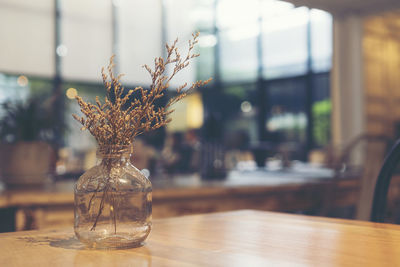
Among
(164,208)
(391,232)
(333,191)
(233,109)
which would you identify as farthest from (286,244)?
(233,109)

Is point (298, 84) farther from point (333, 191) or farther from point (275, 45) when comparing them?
point (333, 191)

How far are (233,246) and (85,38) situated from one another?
7.70 meters

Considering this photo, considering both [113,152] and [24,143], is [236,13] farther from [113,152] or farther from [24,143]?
[113,152]

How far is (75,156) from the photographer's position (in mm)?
8406

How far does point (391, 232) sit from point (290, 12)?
337 inches

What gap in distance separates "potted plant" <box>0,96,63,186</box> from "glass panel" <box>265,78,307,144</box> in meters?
6.90

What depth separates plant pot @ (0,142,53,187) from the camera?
6.91 ft

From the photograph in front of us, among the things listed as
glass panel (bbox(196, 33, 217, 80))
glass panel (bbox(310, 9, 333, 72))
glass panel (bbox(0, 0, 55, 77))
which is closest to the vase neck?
glass panel (bbox(0, 0, 55, 77))

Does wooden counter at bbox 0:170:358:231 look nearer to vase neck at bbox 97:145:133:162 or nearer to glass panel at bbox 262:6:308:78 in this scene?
vase neck at bbox 97:145:133:162

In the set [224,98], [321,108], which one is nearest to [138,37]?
[224,98]

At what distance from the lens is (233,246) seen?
775 millimetres

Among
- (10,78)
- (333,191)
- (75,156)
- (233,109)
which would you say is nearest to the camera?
(333,191)

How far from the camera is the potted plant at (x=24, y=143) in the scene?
2113 mm

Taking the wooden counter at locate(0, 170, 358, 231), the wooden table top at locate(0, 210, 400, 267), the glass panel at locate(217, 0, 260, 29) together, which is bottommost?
the wooden counter at locate(0, 170, 358, 231)
